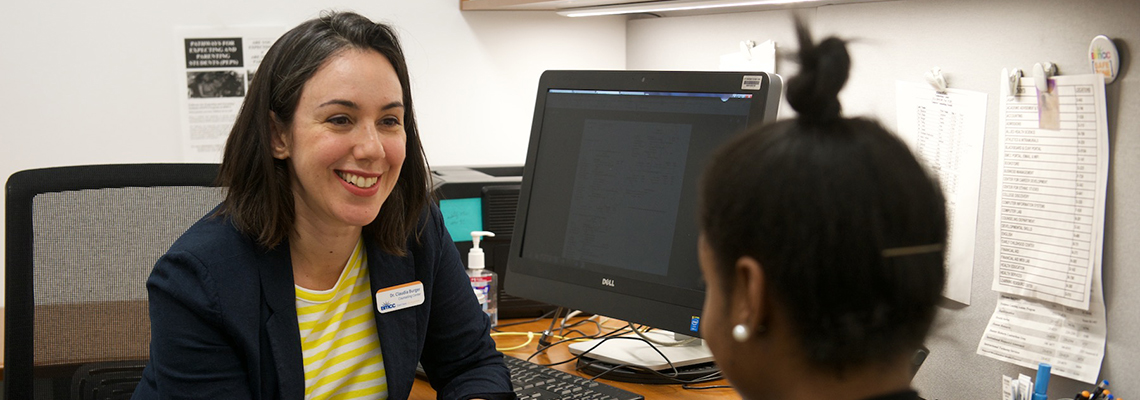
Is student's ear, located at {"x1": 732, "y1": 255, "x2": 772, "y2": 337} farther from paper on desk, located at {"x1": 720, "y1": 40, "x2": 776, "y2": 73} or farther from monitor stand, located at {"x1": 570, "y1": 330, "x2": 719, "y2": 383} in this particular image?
paper on desk, located at {"x1": 720, "y1": 40, "x2": 776, "y2": 73}

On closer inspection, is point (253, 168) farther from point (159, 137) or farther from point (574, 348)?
point (159, 137)

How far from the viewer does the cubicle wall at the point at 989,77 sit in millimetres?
1064

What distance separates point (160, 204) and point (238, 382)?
35 centimetres

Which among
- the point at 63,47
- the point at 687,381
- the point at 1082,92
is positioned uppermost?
the point at 63,47

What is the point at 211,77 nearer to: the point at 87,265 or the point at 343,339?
the point at 87,265

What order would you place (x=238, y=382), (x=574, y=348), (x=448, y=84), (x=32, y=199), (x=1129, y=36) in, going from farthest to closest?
(x=448, y=84), (x=574, y=348), (x=32, y=199), (x=238, y=382), (x=1129, y=36)

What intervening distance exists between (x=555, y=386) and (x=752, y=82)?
0.49m

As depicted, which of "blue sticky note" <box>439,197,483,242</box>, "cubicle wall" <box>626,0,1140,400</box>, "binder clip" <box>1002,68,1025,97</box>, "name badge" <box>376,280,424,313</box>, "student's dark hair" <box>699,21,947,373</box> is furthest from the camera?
"blue sticky note" <box>439,197,483,242</box>

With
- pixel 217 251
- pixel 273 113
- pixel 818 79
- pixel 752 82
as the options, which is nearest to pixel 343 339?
pixel 217 251

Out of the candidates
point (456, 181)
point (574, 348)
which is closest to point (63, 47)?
point (456, 181)

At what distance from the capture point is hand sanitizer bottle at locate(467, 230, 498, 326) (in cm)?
167

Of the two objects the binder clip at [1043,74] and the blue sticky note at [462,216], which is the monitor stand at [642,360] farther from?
the binder clip at [1043,74]

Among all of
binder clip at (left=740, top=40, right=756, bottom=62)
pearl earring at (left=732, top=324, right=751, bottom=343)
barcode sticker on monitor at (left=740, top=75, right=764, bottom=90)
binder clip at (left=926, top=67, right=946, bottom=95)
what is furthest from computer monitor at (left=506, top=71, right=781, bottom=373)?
pearl earring at (left=732, top=324, right=751, bottom=343)

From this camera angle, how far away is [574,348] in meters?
1.47
